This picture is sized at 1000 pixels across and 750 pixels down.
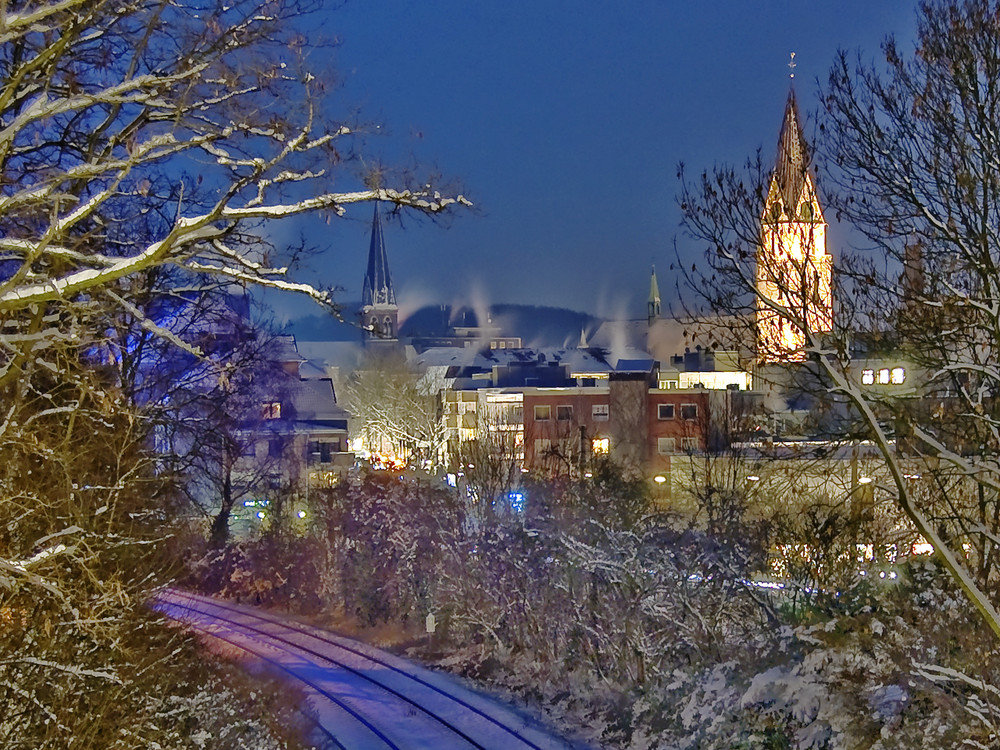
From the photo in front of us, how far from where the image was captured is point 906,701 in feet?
35.1

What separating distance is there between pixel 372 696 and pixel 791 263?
12.0m

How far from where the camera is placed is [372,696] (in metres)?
17.1

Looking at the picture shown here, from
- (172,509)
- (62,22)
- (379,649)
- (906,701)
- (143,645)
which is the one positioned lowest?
(379,649)

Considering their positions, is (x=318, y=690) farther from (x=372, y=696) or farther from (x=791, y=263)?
(x=791, y=263)

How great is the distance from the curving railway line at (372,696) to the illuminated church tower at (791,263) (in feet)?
24.1

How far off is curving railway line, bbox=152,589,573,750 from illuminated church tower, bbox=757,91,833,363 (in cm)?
735

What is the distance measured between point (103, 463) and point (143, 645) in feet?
6.31

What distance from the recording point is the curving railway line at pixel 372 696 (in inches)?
573

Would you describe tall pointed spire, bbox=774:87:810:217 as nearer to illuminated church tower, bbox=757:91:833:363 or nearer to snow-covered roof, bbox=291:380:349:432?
illuminated church tower, bbox=757:91:833:363

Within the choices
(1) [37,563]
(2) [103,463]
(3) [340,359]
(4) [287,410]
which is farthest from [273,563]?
(3) [340,359]

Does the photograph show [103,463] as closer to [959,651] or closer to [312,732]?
[312,732]

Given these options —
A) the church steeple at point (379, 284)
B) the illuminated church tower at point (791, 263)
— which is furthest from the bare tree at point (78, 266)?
the church steeple at point (379, 284)

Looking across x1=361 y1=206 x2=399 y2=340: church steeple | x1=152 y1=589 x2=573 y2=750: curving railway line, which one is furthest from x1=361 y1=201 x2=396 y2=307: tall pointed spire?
x1=152 y1=589 x2=573 y2=750: curving railway line

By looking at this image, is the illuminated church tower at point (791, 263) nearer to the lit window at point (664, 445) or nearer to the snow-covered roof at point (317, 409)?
the lit window at point (664, 445)
